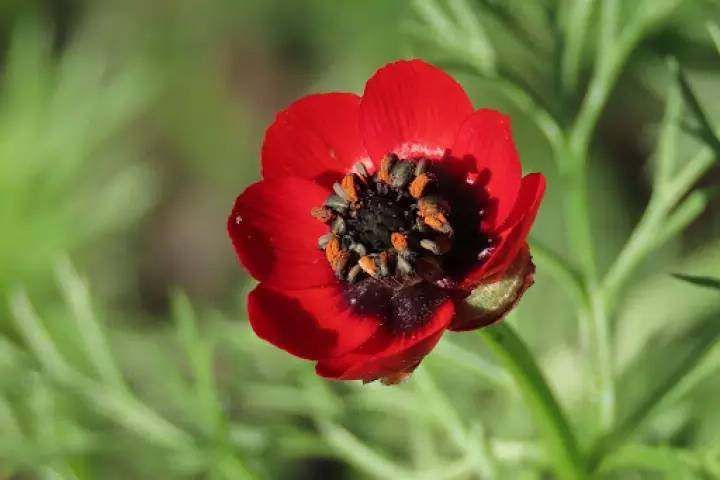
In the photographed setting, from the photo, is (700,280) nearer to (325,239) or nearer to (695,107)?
(695,107)

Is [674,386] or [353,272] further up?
[353,272]

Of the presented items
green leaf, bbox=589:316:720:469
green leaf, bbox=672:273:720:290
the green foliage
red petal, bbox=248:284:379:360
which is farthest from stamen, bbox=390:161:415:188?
the green foliage

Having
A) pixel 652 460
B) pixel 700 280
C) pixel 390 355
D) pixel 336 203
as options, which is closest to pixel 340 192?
pixel 336 203

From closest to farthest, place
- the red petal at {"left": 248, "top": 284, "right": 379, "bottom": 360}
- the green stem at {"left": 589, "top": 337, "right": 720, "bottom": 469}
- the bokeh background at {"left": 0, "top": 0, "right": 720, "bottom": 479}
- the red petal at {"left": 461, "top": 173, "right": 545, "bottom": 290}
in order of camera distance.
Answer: the red petal at {"left": 461, "top": 173, "right": 545, "bottom": 290}
the red petal at {"left": 248, "top": 284, "right": 379, "bottom": 360}
the green stem at {"left": 589, "top": 337, "right": 720, "bottom": 469}
the bokeh background at {"left": 0, "top": 0, "right": 720, "bottom": 479}

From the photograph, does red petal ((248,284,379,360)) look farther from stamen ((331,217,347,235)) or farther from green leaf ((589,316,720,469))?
green leaf ((589,316,720,469))

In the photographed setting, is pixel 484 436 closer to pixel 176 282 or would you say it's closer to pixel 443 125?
pixel 443 125

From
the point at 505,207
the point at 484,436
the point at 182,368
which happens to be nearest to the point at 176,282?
the point at 182,368

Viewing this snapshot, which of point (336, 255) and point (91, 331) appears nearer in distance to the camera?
point (336, 255)
